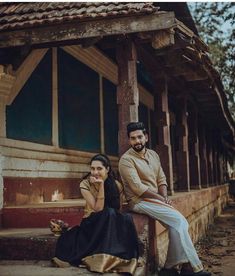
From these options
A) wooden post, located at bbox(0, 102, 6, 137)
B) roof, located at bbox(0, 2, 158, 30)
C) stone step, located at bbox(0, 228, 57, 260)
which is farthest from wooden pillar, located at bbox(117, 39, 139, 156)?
wooden post, located at bbox(0, 102, 6, 137)

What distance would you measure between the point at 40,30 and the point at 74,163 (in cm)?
326

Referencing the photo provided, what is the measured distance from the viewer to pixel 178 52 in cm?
621

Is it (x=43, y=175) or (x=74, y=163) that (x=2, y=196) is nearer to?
(x=43, y=175)

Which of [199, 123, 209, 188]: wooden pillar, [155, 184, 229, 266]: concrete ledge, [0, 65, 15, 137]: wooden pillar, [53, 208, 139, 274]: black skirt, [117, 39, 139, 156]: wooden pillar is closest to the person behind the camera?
[53, 208, 139, 274]: black skirt

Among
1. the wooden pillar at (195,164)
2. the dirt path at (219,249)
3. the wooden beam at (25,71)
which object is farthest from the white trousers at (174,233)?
the wooden pillar at (195,164)

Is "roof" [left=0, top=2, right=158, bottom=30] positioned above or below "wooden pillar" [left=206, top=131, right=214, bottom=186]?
above

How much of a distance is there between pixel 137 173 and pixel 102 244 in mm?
1012

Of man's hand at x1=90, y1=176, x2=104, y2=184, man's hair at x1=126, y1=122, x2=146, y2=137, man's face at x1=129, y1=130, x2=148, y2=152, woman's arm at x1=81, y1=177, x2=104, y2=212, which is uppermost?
man's hair at x1=126, y1=122, x2=146, y2=137

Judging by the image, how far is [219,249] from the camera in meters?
8.20

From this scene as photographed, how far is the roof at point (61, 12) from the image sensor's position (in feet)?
16.3

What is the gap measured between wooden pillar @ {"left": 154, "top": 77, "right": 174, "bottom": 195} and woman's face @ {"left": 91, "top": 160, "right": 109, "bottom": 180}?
9.10 feet

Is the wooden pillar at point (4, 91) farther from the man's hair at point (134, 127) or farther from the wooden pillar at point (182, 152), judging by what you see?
the wooden pillar at point (182, 152)

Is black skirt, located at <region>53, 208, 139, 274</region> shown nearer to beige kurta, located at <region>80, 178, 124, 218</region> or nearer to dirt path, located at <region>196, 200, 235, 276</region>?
beige kurta, located at <region>80, 178, 124, 218</region>

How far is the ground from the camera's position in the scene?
13.4 feet
